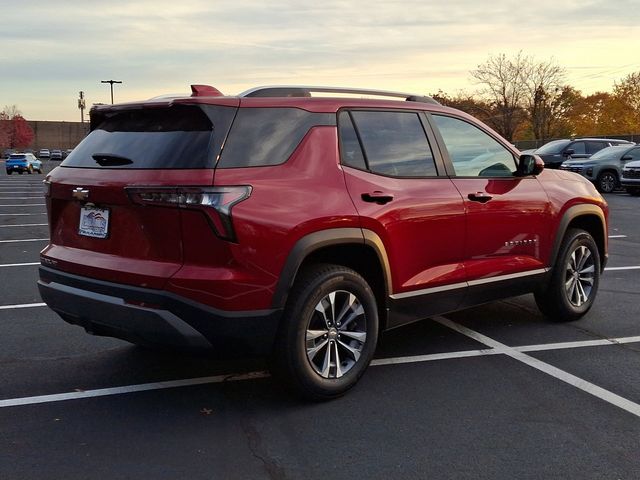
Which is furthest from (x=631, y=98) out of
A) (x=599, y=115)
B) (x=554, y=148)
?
(x=554, y=148)

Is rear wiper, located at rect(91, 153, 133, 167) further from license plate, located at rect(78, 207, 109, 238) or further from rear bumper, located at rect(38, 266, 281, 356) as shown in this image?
rear bumper, located at rect(38, 266, 281, 356)

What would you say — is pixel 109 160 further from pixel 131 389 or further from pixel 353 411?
pixel 353 411

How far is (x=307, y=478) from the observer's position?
125 inches

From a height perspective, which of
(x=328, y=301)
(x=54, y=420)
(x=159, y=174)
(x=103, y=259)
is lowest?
(x=54, y=420)

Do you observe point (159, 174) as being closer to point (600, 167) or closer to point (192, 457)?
point (192, 457)

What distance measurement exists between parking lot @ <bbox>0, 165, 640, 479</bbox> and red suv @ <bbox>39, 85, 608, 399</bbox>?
41cm

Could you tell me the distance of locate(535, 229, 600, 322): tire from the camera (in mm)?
5773

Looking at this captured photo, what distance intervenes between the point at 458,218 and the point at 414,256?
0.53 metres

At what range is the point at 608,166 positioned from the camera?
2231 cm

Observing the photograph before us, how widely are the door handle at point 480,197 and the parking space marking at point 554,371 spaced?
1.19 meters

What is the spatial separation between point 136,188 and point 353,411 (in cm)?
183

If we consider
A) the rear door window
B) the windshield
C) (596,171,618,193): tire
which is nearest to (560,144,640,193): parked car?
(596,171,618,193): tire

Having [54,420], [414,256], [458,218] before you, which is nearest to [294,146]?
[414,256]

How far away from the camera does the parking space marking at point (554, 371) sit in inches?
161
